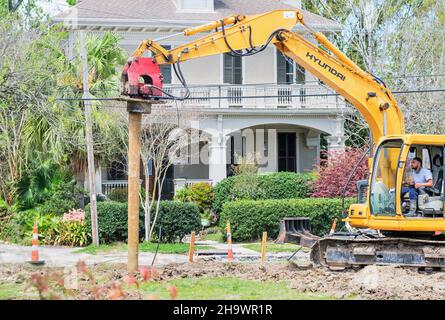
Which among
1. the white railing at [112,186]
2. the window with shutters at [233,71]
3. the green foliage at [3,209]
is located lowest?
the green foliage at [3,209]

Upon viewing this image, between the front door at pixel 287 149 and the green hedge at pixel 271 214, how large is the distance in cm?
933

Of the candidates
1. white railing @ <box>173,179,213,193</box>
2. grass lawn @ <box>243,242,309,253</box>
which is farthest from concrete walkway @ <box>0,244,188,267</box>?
white railing @ <box>173,179,213,193</box>

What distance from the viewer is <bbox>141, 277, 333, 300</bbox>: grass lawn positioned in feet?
45.9

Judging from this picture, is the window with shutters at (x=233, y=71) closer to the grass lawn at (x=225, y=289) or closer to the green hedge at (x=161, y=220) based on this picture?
the green hedge at (x=161, y=220)

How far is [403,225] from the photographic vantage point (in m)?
16.6

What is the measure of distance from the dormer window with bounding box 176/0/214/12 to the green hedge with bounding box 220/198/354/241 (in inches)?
433

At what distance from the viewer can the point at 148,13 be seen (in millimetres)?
35375

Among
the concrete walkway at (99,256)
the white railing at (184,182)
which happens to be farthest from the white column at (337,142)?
the concrete walkway at (99,256)

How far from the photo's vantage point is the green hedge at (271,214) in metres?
27.8

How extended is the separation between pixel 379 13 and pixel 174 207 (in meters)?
11.9

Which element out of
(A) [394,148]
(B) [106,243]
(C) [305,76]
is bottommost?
(B) [106,243]

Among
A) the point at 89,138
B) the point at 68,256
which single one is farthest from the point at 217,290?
the point at 89,138

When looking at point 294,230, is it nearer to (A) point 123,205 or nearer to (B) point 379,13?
(A) point 123,205
